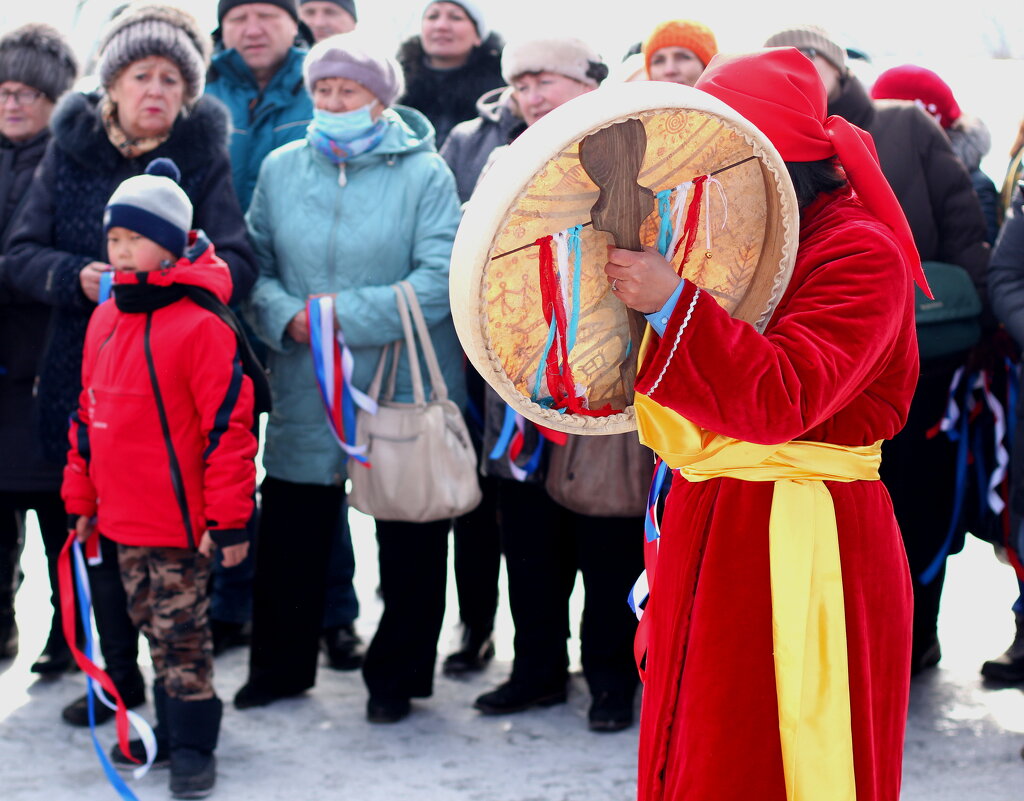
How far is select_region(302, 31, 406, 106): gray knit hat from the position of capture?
3.77 metres

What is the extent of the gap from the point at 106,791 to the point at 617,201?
7.77 ft

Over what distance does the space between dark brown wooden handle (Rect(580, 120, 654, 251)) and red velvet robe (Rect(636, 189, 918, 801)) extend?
170 millimetres

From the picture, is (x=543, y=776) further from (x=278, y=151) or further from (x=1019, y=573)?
(x=278, y=151)

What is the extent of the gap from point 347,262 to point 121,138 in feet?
2.52

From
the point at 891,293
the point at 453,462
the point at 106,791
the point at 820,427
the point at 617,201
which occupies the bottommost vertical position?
the point at 106,791

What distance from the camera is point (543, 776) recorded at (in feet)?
11.5

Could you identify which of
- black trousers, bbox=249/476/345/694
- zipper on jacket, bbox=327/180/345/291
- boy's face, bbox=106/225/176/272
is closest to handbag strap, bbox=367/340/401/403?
zipper on jacket, bbox=327/180/345/291

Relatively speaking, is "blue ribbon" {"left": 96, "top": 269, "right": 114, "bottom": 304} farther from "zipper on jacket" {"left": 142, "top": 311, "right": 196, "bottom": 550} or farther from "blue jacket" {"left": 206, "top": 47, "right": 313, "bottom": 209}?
"blue jacket" {"left": 206, "top": 47, "right": 313, "bottom": 209}

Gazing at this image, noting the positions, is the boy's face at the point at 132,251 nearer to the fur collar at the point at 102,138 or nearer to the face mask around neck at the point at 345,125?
the fur collar at the point at 102,138

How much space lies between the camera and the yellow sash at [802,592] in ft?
6.70

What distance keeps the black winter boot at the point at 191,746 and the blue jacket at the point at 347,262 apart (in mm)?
767

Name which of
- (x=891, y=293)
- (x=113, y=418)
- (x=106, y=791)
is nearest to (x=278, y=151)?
(x=113, y=418)

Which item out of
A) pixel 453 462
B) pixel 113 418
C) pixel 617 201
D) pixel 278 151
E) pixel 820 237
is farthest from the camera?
pixel 278 151

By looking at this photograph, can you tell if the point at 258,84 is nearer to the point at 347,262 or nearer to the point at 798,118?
the point at 347,262
